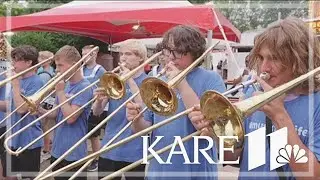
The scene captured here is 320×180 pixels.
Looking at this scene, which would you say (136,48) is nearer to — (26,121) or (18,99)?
(18,99)

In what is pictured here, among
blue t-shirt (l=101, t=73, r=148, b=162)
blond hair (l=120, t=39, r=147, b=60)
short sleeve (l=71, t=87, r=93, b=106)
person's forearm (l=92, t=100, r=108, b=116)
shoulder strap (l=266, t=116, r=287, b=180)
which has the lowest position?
blue t-shirt (l=101, t=73, r=148, b=162)

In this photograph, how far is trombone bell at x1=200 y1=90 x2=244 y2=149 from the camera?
1.48 metres

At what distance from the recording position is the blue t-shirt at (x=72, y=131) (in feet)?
10.1

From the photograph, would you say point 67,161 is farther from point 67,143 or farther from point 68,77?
point 68,77

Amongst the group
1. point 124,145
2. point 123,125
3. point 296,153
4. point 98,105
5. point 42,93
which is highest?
point 296,153

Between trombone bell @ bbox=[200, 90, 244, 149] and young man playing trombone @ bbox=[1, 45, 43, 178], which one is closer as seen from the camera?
trombone bell @ bbox=[200, 90, 244, 149]

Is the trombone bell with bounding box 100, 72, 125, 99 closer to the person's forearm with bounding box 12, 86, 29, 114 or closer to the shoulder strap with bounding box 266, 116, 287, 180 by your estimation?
the person's forearm with bounding box 12, 86, 29, 114

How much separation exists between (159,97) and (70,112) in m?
1.04

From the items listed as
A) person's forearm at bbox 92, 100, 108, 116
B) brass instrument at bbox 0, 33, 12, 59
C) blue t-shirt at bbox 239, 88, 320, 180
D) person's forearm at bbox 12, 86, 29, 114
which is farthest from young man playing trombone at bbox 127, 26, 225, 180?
brass instrument at bbox 0, 33, 12, 59

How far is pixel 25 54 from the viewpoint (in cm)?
354

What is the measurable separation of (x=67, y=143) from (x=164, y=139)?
3.92 ft

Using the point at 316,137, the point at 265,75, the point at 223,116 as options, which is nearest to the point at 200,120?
the point at 223,116

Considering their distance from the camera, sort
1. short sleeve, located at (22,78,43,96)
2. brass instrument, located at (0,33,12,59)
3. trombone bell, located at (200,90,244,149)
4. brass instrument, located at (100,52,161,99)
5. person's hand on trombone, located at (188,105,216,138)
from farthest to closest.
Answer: brass instrument, located at (0,33,12,59)
short sleeve, located at (22,78,43,96)
brass instrument, located at (100,52,161,99)
person's hand on trombone, located at (188,105,216,138)
trombone bell, located at (200,90,244,149)

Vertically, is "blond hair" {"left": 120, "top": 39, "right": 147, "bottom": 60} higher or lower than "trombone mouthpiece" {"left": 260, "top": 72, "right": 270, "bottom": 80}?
lower
